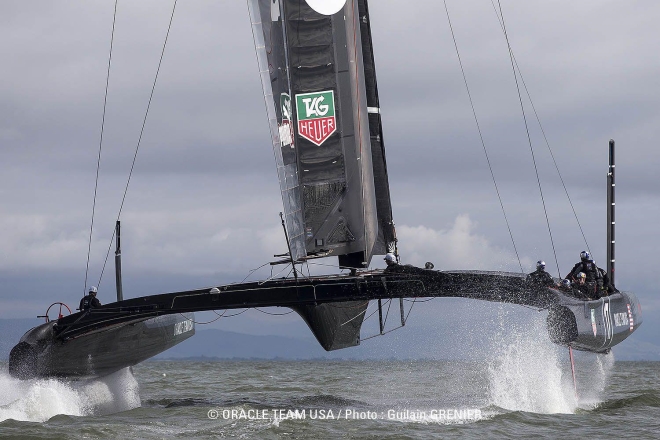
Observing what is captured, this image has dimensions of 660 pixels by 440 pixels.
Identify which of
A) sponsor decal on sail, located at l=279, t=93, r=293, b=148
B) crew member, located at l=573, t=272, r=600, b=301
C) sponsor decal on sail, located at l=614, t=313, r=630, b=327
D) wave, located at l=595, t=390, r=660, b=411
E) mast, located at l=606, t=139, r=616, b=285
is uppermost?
sponsor decal on sail, located at l=279, t=93, r=293, b=148

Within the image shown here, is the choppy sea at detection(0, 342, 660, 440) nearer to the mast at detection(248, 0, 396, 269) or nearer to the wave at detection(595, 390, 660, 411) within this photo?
the wave at detection(595, 390, 660, 411)

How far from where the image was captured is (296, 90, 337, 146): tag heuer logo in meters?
9.73

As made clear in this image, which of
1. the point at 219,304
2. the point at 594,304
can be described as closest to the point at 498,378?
the point at 594,304

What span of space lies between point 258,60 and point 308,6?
76cm

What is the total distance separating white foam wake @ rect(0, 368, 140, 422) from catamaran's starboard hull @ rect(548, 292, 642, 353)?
4.73 metres

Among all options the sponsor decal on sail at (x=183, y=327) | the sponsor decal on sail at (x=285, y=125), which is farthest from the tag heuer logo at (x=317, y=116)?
the sponsor decal on sail at (x=183, y=327)

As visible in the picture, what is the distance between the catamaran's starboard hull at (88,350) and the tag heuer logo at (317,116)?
8.59 ft

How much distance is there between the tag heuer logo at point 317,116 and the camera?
9727 mm

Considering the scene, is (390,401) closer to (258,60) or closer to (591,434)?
(591,434)

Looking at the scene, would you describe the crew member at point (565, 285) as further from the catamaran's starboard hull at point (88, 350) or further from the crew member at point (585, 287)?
the catamaran's starboard hull at point (88, 350)

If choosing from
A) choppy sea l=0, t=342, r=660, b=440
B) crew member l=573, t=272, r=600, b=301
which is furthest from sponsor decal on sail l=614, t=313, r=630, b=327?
choppy sea l=0, t=342, r=660, b=440

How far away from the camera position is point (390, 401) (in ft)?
36.9

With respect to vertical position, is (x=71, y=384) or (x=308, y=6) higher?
(x=308, y=6)

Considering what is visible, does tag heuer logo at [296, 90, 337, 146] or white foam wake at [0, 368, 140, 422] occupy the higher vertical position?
tag heuer logo at [296, 90, 337, 146]
